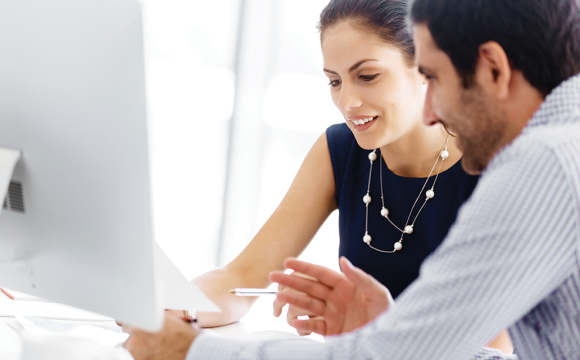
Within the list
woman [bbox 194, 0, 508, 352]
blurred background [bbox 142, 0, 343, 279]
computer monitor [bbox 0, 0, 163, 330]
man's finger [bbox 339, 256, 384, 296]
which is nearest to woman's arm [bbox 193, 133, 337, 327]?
woman [bbox 194, 0, 508, 352]

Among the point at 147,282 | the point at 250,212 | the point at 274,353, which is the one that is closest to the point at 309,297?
the point at 274,353

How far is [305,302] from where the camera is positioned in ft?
3.17

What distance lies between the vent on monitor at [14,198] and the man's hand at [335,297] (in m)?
0.40

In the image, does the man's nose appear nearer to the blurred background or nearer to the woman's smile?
the woman's smile

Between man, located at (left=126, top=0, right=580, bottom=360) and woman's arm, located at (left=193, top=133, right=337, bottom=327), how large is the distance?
0.56 meters

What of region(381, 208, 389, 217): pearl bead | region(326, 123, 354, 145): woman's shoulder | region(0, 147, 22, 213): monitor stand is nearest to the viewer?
region(0, 147, 22, 213): monitor stand

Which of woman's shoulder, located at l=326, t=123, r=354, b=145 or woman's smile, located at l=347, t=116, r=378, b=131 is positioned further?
woman's shoulder, located at l=326, t=123, r=354, b=145

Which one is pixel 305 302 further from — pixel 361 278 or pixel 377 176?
pixel 377 176

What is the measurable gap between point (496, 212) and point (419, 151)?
83cm

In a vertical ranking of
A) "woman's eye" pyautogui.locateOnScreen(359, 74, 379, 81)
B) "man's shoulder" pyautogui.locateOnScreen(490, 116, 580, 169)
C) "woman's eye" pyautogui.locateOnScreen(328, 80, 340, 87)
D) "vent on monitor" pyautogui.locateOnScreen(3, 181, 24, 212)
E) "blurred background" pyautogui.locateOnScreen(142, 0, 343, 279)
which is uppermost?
"man's shoulder" pyautogui.locateOnScreen(490, 116, 580, 169)

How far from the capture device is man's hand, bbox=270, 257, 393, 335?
90cm

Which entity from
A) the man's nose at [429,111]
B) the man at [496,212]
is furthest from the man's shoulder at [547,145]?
the man's nose at [429,111]

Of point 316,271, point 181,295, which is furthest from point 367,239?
point 181,295

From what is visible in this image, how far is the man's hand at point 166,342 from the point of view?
0.74m
